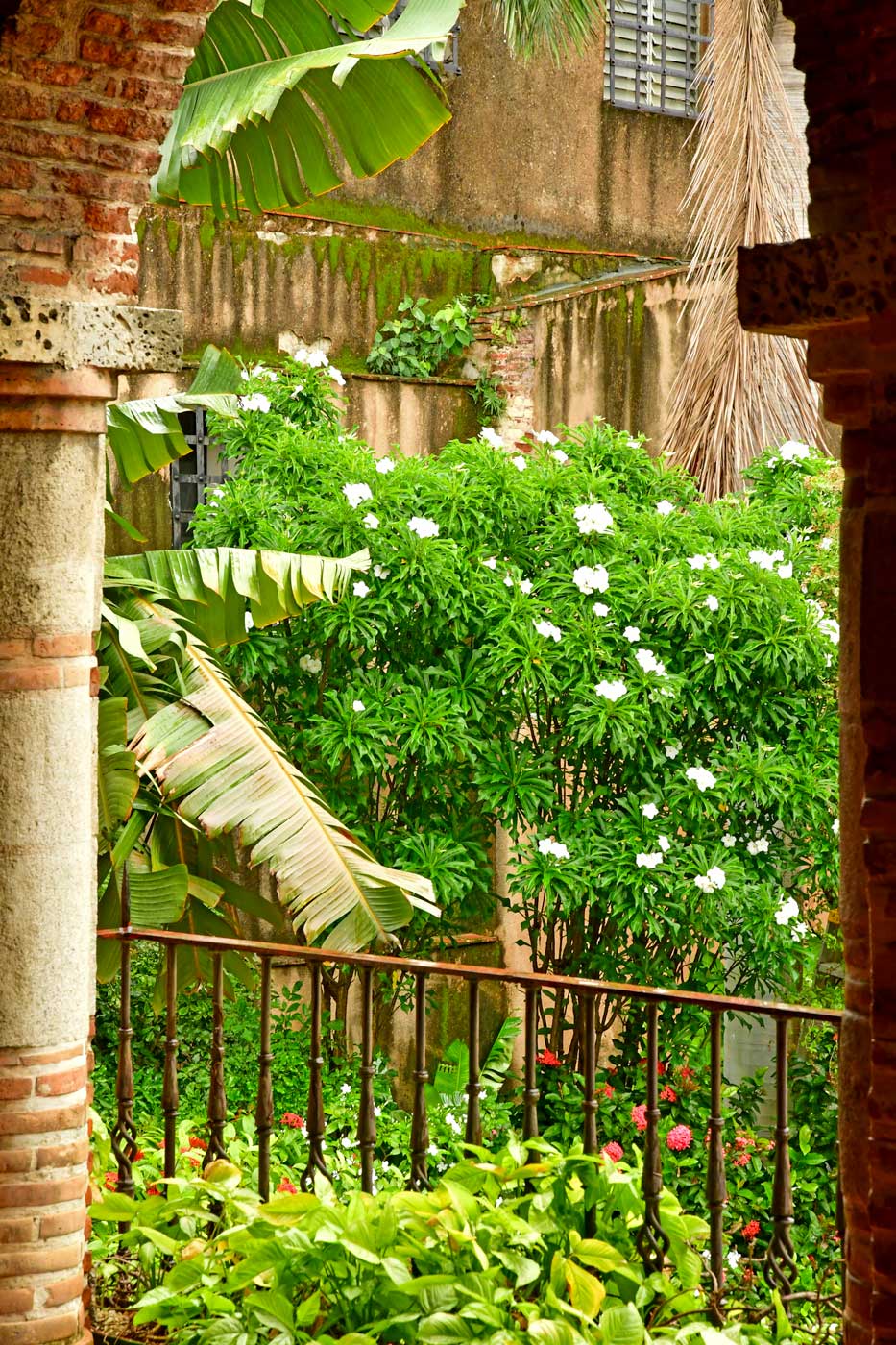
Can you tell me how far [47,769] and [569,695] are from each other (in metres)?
3.99

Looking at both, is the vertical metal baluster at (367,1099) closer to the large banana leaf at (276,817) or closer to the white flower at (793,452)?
the large banana leaf at (276,817)

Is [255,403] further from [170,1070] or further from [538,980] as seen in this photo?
[538,980]

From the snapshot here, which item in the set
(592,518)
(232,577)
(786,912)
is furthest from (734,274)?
(232,577)

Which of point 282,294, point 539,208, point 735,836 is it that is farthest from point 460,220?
point 735,836

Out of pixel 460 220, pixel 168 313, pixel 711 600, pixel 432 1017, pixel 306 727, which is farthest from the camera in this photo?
pixel 460 220

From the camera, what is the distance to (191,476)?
30.9 feet

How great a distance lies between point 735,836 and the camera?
7727 millimetres

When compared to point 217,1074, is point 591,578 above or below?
above

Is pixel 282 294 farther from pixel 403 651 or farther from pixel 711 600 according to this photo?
pixel 711 600

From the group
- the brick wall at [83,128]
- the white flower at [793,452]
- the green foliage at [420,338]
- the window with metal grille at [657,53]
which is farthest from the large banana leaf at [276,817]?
the window with metal grille at [657,53]

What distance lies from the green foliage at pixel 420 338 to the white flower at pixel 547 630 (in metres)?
3.55

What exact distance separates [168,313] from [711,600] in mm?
3854

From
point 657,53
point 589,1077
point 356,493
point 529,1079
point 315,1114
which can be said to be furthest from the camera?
point 657,53

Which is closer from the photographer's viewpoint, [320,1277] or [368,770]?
[320,1277]
